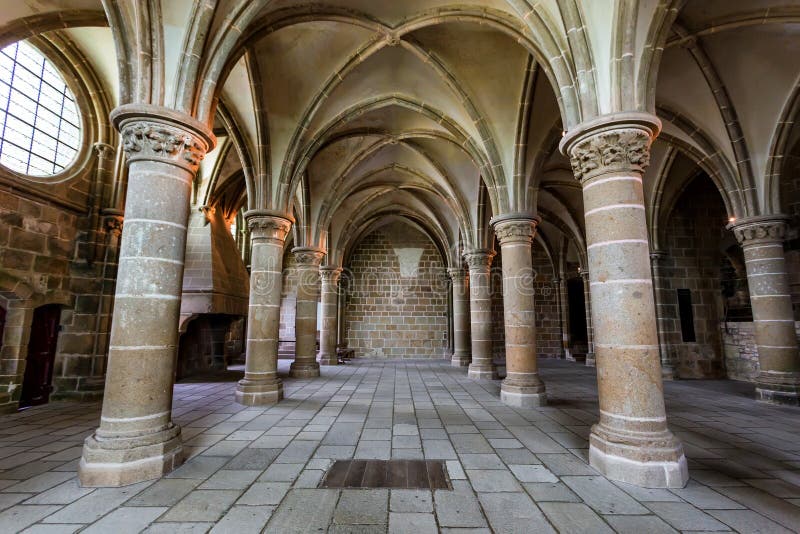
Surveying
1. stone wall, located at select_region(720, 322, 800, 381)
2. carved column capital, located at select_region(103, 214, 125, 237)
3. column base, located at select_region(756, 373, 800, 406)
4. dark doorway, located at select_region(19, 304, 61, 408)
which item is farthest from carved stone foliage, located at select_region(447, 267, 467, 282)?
dark doorway, located at select_region(19, 304, 61, 408)

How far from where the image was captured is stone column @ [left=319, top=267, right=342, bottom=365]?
40.7 ft

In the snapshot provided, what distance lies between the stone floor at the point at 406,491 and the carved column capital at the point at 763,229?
2.99 meters

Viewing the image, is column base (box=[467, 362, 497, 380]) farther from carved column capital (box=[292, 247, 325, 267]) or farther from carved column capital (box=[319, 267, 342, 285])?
carved column capital (box=[319, 267, 342, 285])

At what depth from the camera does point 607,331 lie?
3453mm

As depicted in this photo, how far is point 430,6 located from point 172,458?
668cm

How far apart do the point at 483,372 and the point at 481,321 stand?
1.26 m

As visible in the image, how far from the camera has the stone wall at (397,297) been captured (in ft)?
55.2

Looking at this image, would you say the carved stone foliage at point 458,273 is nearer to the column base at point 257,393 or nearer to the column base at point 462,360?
the column base at point 462,360

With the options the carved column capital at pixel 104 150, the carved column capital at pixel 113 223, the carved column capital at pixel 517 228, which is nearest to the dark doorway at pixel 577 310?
the carved column capital at pixel 517 228

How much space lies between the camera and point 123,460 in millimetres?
3057

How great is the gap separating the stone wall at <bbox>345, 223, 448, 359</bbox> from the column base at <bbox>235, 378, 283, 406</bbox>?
1047 cm

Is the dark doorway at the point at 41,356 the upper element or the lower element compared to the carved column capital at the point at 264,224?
lower

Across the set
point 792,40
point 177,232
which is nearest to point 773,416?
point 792,40

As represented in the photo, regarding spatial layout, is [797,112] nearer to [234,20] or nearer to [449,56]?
[449,56]
